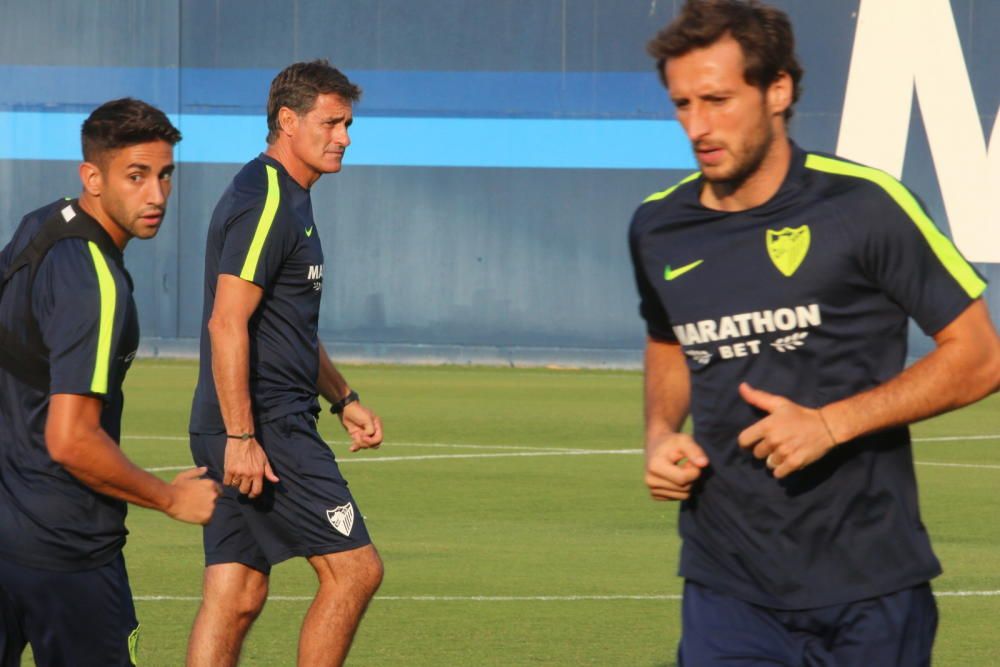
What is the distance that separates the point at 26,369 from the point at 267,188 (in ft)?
6.24

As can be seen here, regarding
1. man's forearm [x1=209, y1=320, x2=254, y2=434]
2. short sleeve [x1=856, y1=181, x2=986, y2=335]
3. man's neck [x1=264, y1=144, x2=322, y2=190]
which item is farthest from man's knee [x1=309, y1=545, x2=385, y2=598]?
short sleeve [x1=856, y1=181, x2=986, y2=335]

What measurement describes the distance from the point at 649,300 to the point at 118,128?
5.04 feet

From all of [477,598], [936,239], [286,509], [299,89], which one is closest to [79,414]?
[286,509]

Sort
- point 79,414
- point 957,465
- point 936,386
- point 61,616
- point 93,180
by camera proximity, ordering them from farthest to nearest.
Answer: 1. point 957,465
2. point 93,180
3. point 61,616
4. point 79,414
5. point 936,386

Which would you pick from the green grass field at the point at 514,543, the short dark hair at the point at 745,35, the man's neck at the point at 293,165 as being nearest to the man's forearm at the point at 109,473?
the short dark hair at the point at 745,35

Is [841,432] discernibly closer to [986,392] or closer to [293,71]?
[986,392]

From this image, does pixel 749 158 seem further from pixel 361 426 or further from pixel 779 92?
pixel 361 426

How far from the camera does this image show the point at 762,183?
412 centimetres

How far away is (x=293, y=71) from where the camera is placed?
683 cm

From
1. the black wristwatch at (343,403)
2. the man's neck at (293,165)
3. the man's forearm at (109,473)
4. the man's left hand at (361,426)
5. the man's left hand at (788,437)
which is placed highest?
the man's neck at (293,165)

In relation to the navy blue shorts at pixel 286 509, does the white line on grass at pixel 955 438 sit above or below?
below

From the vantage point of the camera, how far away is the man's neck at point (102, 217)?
4.84 meters

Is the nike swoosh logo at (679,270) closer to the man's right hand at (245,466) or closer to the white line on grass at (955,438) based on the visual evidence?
the man's right hand at (245,466)

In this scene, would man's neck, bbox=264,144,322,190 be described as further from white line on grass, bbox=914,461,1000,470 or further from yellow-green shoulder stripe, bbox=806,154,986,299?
white line on grass, bbox=914,461,1000,470
